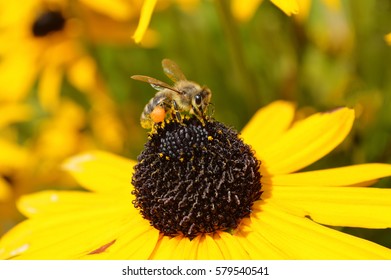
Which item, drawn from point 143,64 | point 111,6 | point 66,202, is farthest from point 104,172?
point 143,64

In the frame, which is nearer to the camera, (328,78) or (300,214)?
(300,214)

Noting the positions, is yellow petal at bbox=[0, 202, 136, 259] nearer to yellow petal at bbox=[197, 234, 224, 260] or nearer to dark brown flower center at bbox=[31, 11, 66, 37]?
yellow petal at bbox=[197, 234, 224, 260]

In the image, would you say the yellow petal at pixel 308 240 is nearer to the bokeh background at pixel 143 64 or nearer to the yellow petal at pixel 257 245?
the yellow petal at pixel 257 245

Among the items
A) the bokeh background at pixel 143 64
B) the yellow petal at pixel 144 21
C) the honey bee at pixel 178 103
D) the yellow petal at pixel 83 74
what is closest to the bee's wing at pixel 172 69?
the honey bee at pixel 178 103
